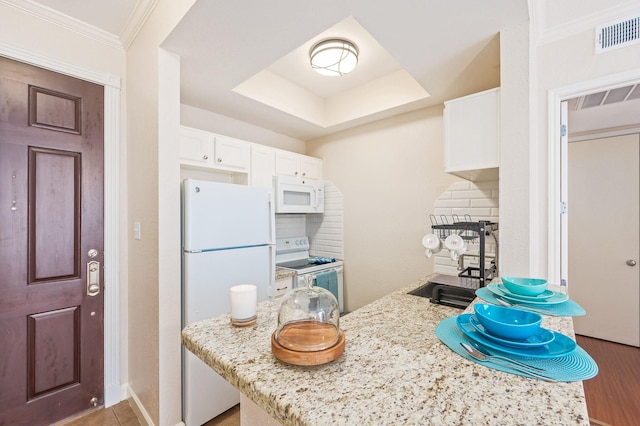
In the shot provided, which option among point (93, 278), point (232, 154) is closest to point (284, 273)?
point (232, 154)

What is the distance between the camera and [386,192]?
302 centimetres

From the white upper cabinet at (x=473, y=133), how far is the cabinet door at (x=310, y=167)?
5.91ft

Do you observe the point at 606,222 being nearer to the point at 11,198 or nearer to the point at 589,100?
the point at 589,100

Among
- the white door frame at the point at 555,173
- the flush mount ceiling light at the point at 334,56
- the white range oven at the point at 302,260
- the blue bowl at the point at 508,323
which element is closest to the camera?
the blue bowl at the point at 508,323

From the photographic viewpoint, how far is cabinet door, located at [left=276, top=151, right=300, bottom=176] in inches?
120

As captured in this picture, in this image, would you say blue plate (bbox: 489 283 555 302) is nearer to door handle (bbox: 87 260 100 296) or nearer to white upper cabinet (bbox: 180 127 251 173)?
white upper cabinet (bbox: 180 127 251 173)

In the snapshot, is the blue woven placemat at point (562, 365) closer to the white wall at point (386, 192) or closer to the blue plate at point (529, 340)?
the blue plate at point (529, 340)

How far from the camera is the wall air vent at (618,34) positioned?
1.39 m

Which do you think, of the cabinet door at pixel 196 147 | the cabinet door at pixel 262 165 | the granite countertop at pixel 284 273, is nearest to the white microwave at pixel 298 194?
the cabinet door at pixel 262 165

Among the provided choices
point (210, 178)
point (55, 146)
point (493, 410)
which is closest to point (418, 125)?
point (210, 178)

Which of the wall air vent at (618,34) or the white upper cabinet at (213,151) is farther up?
the wall air vent at (618,34)

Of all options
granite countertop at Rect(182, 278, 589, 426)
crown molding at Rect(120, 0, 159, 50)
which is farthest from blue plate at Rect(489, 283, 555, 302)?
crown molding at Rect(120, 0, 159, 50)

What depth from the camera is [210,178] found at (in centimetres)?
274

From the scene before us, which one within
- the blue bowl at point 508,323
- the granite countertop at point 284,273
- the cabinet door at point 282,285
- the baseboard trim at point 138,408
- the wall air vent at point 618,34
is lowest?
the baseboard trim at point 138,408
